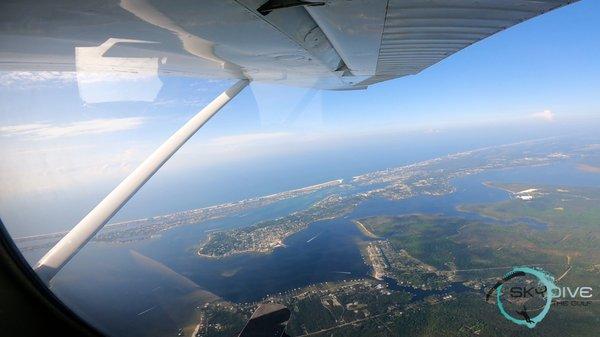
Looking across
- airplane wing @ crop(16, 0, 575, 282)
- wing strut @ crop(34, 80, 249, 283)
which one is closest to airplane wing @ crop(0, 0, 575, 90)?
airplane wing @ crop(16, 0, 575, 282)

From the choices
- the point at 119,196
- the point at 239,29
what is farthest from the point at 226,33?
the point at 119,196

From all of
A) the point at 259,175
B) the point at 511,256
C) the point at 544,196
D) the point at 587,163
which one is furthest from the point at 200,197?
the point at 587,163

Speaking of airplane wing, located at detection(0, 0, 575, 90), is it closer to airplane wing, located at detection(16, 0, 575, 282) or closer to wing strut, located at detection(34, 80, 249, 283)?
airplane wing, located at detection(16, 0, 575, 282)

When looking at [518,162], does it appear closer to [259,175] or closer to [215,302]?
[259,175]

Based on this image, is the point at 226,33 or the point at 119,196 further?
the point at 119,196

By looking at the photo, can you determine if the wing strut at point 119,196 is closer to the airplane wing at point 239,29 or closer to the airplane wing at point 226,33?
the airplane wing at point 226,33

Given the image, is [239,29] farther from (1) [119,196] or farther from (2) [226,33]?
(1) [119,196]
